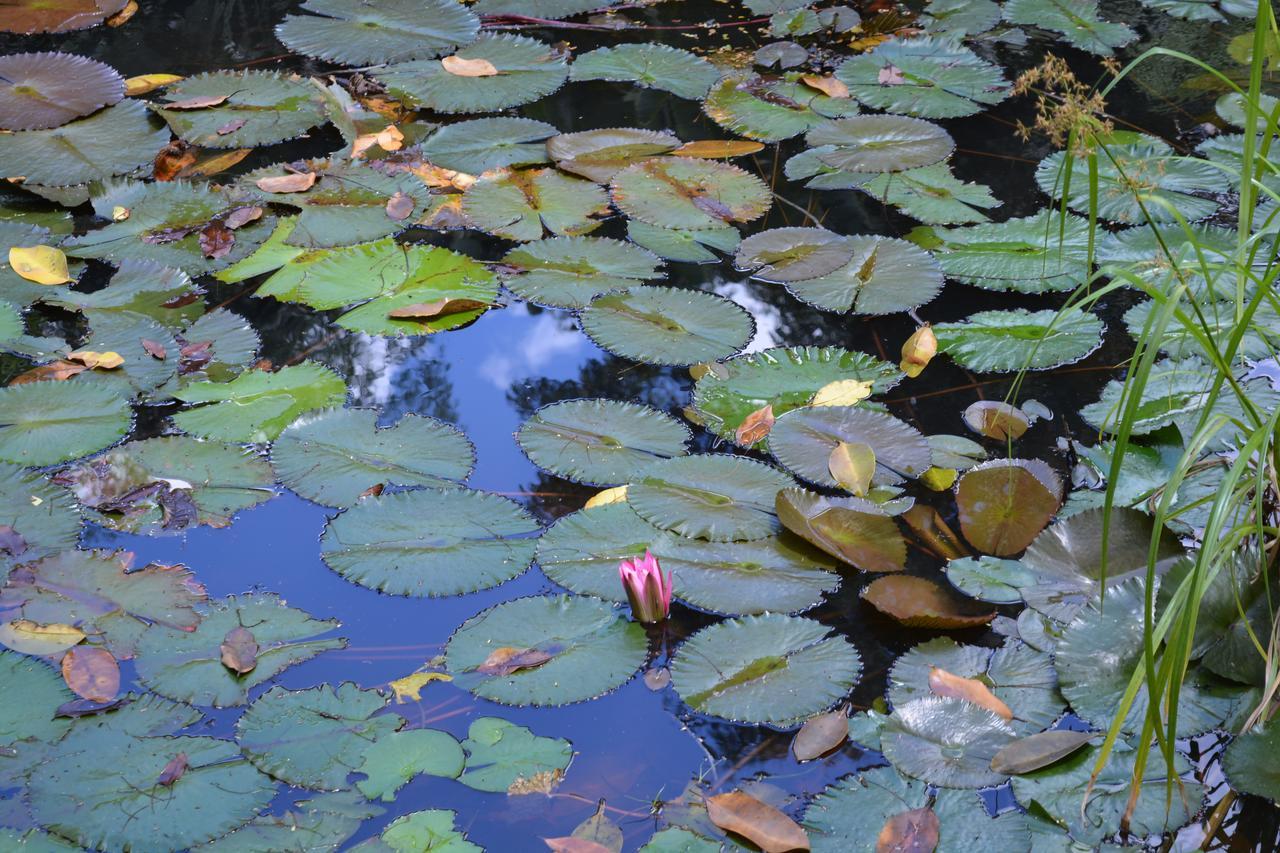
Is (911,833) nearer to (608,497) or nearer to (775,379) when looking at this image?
(608,497)

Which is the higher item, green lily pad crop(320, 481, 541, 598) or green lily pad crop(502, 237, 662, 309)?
green lily pad crop(502, 237, 662, 309)

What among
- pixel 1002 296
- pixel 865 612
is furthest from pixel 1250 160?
pixel 1002 296

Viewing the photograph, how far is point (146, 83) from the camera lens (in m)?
3.79

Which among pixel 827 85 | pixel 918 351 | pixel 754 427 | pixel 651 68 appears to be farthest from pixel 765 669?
pixel 651 68

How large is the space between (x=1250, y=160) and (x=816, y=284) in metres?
1.27

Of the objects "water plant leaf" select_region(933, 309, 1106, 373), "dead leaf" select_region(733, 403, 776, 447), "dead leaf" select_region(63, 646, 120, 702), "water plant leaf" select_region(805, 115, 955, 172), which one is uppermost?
"water plant leaf" select_region(805, 115, 955, 172)

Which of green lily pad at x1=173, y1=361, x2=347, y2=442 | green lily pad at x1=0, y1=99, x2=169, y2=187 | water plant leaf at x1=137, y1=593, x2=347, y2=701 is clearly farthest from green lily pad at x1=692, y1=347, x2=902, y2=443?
green lily pad at x1=0, y1=99, x2=169, y2=187

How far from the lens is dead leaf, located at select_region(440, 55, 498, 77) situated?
3.80m

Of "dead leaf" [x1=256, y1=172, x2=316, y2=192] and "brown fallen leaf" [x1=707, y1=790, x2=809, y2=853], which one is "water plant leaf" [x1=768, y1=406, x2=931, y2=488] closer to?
"brown fallen leaf" [x1=707, y1=790, x2=809, y2=853]

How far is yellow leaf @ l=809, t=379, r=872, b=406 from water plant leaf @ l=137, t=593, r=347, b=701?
1.14 meters

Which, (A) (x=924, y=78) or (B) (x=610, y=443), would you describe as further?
(A) (x=924, y=78)

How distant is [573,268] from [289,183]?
911mm

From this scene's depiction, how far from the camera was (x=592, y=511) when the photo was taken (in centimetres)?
228

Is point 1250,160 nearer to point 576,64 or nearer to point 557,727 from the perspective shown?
point 557,727
